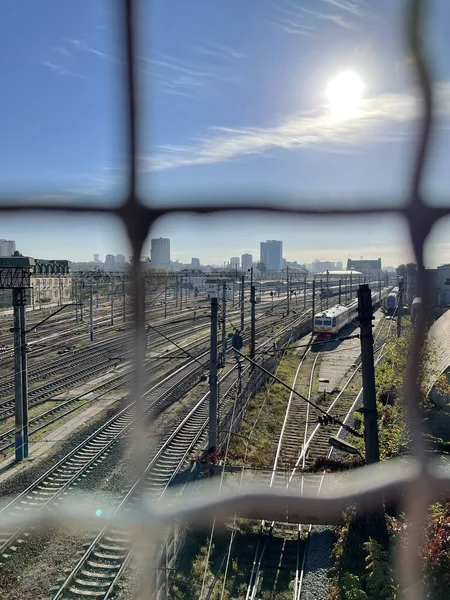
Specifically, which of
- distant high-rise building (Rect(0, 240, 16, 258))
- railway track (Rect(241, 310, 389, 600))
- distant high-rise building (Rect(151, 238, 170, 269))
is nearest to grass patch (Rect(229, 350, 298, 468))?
railway track (Rect(241, 310, 389, 600))

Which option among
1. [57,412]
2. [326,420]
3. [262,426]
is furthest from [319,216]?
[57,412]

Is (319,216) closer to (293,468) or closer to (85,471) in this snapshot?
(293,468)

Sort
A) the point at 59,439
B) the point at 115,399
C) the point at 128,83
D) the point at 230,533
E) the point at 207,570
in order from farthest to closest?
the point at 115,399
the point at 59,439
the point at 230,533
the point at 207,570
the point at 128,83

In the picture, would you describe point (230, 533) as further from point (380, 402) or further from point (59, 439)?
point (59, 439)

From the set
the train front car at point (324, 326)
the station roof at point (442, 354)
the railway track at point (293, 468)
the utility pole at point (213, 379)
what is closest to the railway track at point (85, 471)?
the utility pole at point (213, 379)

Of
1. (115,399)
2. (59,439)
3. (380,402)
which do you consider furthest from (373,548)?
(115,399)

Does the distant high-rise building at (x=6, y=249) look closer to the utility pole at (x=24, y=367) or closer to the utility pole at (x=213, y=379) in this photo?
the utility pole at (x=213, y=379)
